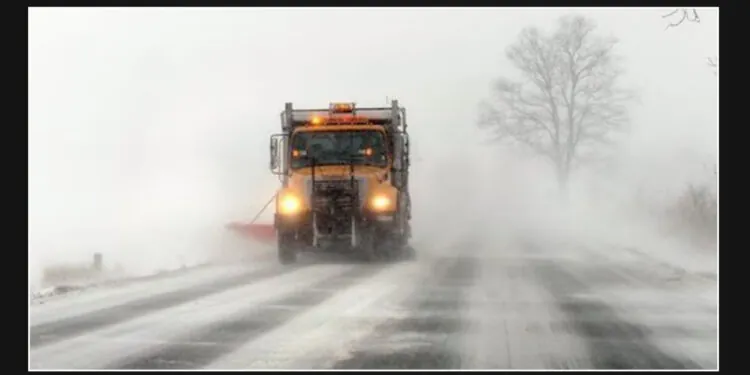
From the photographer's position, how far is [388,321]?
10.4m

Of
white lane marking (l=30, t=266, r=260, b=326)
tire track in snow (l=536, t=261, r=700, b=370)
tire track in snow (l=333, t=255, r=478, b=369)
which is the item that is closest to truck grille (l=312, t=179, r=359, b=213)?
white lane marking (l=30, t=266, r=260, b=326)

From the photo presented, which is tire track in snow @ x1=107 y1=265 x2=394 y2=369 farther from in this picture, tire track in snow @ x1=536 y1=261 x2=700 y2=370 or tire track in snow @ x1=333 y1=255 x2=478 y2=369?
tire track in snow @ x1=536 y1=261 x2=700 y2=370

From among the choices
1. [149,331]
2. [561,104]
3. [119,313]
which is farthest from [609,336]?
[561,104]

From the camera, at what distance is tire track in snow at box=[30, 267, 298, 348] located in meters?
9.67

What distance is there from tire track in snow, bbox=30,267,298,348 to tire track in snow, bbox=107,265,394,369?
1.26 meters

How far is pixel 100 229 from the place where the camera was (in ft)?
93.3

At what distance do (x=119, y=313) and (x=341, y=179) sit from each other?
7671 millimetres

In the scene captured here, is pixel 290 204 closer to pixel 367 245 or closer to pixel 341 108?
Answer: pixel 367 245

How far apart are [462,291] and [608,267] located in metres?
5.37

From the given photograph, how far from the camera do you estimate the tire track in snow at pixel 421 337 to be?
7980 millimetres

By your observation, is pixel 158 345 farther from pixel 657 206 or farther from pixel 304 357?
pixel 657 206

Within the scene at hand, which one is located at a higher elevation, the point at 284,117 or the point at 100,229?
the point at 284,117

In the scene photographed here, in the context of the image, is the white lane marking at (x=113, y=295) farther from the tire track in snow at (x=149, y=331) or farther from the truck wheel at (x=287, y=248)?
the truck wheel at (x=287, y=248)

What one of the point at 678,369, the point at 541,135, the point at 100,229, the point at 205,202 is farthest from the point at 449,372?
the point at 541,135
